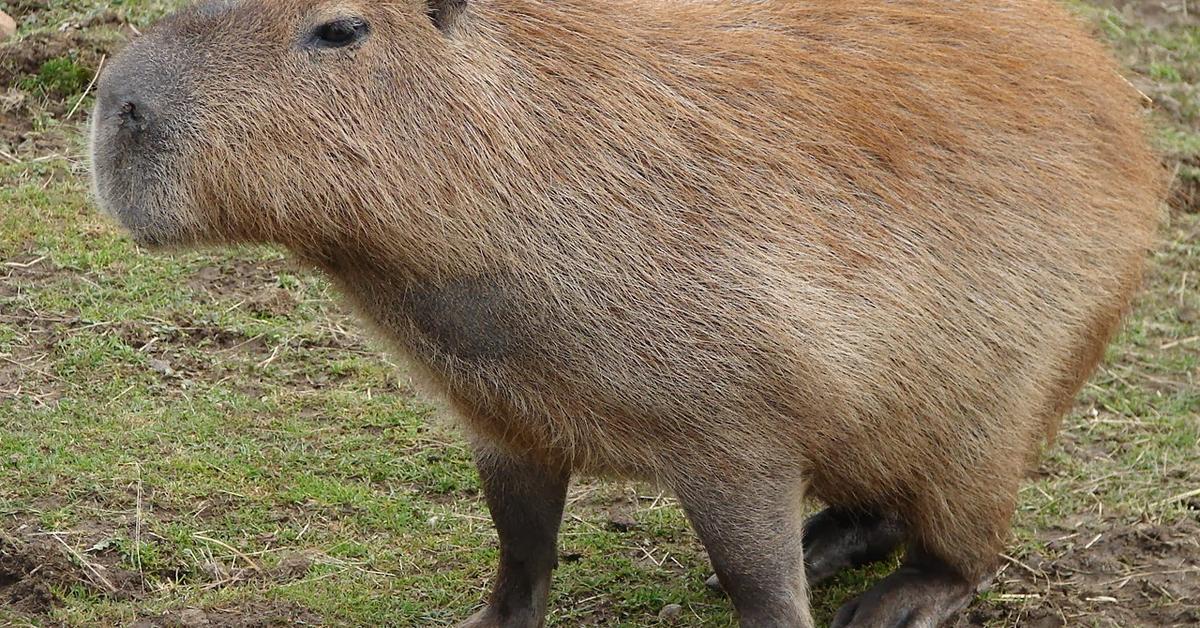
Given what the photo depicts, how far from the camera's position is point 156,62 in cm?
305

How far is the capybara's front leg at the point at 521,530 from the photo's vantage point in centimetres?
380

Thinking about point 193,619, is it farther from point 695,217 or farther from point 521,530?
point 695,217

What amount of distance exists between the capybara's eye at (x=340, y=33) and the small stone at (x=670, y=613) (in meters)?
1.78

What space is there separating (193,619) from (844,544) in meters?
1.67

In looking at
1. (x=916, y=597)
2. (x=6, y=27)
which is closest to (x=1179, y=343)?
(x=916, y=597)

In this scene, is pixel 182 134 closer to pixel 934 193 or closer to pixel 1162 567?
pixel 934 193

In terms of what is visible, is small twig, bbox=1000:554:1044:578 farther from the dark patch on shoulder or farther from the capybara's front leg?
the dark patch on shoulder

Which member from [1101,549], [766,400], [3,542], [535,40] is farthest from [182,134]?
[1101,549]

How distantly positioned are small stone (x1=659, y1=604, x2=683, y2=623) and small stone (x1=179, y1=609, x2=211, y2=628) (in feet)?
3.65

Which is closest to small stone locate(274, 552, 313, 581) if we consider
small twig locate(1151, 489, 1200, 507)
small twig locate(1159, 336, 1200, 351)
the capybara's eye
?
the capybara's eye

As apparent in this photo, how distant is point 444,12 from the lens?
10.3 ft

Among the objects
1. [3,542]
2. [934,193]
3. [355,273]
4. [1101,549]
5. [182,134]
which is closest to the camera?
[182,134]

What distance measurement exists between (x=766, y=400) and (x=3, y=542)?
1.98m

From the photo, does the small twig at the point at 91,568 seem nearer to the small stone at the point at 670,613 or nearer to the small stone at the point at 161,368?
the small stone at the point at 161,368
